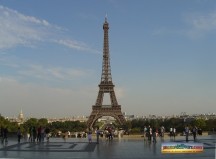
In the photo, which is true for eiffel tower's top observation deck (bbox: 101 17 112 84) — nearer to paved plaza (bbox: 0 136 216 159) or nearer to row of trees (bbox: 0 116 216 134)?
row of trees (bbox: 0 116 216 134)

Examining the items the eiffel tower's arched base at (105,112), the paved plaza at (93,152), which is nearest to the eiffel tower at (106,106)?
the eiffel tower's arched base at (105,112)

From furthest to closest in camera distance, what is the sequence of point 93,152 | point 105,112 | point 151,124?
point 105,112 → point 151,124 → point 93,152

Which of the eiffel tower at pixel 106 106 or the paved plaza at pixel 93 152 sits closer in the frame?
the paved plaza at pixel 93 152

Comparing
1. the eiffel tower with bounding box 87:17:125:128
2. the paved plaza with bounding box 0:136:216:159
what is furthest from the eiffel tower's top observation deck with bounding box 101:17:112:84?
the paved plaza with bounding box 0:136:216:159

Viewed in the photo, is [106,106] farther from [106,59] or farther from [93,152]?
[93,152]

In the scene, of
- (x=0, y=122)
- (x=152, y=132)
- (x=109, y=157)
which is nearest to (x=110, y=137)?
(x=152, y=132)

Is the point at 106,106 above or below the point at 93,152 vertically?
above

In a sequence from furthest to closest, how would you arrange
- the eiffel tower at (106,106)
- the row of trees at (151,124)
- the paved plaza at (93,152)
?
1. the eiffel tower at (106,106)
2. the row of trees at (151,124)
3. the paved plaza at (93,152)

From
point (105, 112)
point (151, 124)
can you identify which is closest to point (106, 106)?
point (105, 112)

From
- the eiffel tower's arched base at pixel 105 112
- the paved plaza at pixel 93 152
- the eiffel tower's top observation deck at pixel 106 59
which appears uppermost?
the eiffel tower's top observation deck at pixel 106 59

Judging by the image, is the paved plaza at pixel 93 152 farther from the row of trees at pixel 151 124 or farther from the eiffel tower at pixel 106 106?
the eiffel tower at pixel 106 106

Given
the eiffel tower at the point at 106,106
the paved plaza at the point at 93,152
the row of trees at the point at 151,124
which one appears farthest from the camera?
the eiffel tower at the point at 106,106

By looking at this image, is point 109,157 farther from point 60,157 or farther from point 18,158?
point 18,158

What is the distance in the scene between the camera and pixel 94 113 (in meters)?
111
